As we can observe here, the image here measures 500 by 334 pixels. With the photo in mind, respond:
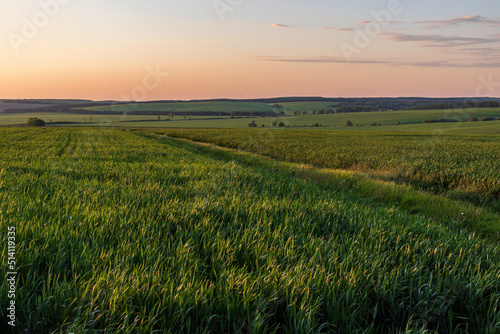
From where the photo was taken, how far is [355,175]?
15.0m

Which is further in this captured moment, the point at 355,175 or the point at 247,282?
the point at 355,175

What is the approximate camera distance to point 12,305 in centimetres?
242

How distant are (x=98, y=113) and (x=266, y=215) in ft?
687

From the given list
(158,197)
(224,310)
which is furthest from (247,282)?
(158,197)

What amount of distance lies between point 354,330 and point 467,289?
5.33 feet

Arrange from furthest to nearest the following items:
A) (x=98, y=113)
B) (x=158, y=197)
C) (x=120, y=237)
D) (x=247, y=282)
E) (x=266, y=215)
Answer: (x=98, y=113), (x=158, y=197), (x=266, y=215), (x=120, y=237), (x=247, y=282)

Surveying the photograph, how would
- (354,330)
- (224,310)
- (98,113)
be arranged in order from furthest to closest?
1. (98,113)
2. (224,310)
3. (354,330)

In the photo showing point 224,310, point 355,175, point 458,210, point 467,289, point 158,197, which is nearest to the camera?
point 224,310

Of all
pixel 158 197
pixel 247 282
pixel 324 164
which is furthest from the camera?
pixel 324 164

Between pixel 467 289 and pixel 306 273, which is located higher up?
pixel 306 273

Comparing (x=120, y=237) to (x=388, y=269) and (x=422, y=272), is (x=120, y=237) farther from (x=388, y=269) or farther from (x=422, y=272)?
(x=422, y=272)

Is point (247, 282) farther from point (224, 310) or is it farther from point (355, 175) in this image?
point (355, 175)

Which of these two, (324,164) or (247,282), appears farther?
(324,164)

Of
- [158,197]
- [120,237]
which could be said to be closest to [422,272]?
[120,237]
